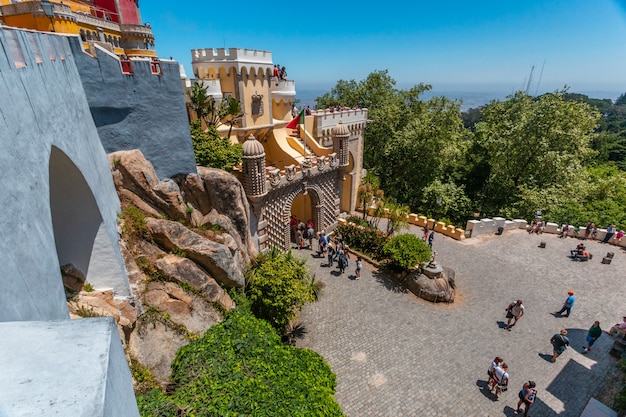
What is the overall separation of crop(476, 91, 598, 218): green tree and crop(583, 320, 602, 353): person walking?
1389 centimetres

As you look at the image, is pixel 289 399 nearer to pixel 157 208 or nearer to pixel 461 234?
pixel 157 208

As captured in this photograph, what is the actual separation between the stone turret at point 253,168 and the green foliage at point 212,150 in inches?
25.0

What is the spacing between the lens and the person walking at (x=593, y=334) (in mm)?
12508

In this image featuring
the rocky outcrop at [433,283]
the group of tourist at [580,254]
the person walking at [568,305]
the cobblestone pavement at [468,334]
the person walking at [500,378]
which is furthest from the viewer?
the group of tourist at [580,254]

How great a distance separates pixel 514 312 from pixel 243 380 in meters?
12.7

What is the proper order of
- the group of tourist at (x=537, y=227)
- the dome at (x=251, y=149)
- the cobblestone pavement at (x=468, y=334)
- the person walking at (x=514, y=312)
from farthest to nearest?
1. the group of tourist at (x=537, y=227)
2. the dome at (x=251, y=149)
3. the person walking at (x=514, y=312)
4. the cobblestone pavement at (x=468, y=334)

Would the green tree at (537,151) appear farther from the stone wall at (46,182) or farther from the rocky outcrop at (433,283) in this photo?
the stone wall at (46,182)

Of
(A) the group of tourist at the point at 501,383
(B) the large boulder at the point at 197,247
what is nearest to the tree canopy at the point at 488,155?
(A) the group of tourist at the point at 501,383

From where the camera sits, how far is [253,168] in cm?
1619

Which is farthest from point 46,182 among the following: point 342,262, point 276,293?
point 342,262

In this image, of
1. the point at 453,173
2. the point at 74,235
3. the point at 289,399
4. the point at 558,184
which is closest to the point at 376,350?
the point at 289,399

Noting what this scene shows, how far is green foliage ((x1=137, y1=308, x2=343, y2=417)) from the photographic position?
676 cm

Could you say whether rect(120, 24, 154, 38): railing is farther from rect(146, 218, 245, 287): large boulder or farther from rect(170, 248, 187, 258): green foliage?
rect(170, 248, 187, 258): green foliage

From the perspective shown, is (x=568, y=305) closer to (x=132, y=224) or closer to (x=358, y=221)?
(x=358, y=221)
